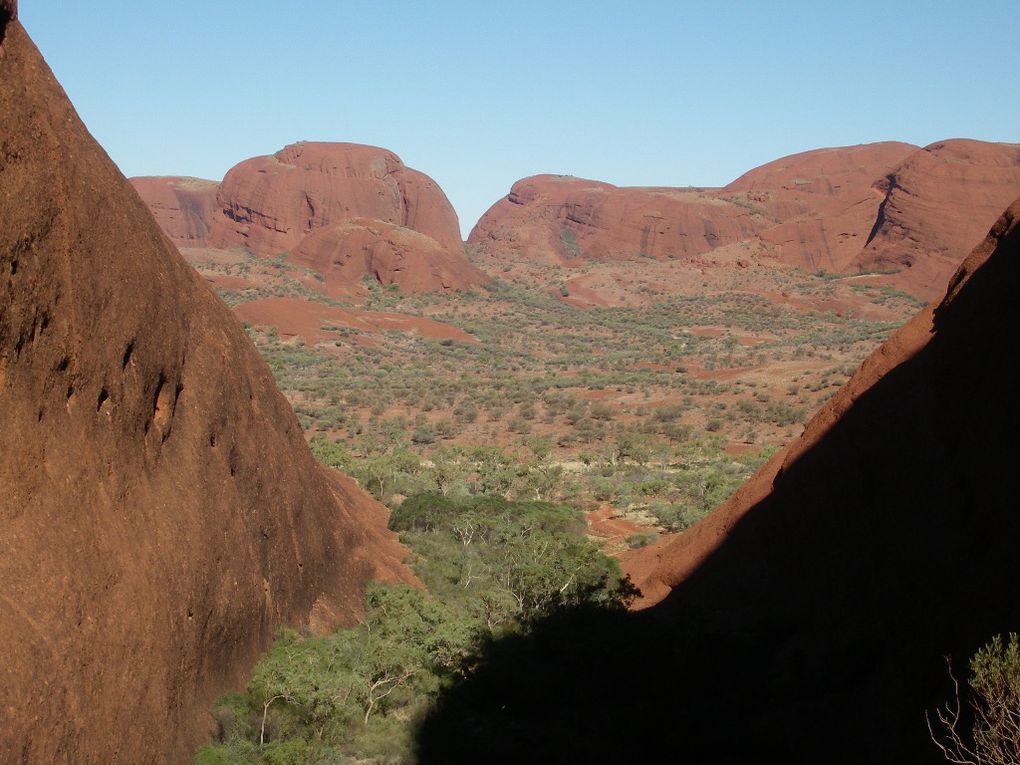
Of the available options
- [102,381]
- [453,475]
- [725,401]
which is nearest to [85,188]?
[102,381]

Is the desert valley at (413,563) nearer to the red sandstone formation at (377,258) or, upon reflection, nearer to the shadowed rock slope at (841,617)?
the shadowed rock slope at (841,617)

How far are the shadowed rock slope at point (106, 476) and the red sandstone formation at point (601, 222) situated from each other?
97031mm

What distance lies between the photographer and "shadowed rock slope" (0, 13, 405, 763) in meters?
5.99

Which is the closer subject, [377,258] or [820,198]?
[377,258]

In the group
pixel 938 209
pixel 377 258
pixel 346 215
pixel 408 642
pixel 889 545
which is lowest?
pixel 408 642

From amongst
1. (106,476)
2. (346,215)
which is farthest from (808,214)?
(106,476)

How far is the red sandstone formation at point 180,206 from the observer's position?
114062 mm

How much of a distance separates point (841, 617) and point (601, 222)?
360 ft

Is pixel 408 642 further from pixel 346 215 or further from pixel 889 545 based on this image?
pixel 346 215

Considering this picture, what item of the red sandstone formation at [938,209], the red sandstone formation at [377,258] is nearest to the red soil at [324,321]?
the red sandstone formation at [377,258]

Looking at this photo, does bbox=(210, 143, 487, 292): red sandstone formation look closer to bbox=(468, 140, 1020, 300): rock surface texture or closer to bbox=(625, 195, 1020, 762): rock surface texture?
bbox=(468, 140, 1020, 300): rock surface texture

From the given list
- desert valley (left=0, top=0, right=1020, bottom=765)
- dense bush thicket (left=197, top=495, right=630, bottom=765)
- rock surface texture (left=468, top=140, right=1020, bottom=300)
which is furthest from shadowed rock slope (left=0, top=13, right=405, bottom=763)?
Answer: rock surface texture (left=468, top=140, right=1020, bottom=300)

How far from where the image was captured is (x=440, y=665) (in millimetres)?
10812

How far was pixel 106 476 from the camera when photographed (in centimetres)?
712
